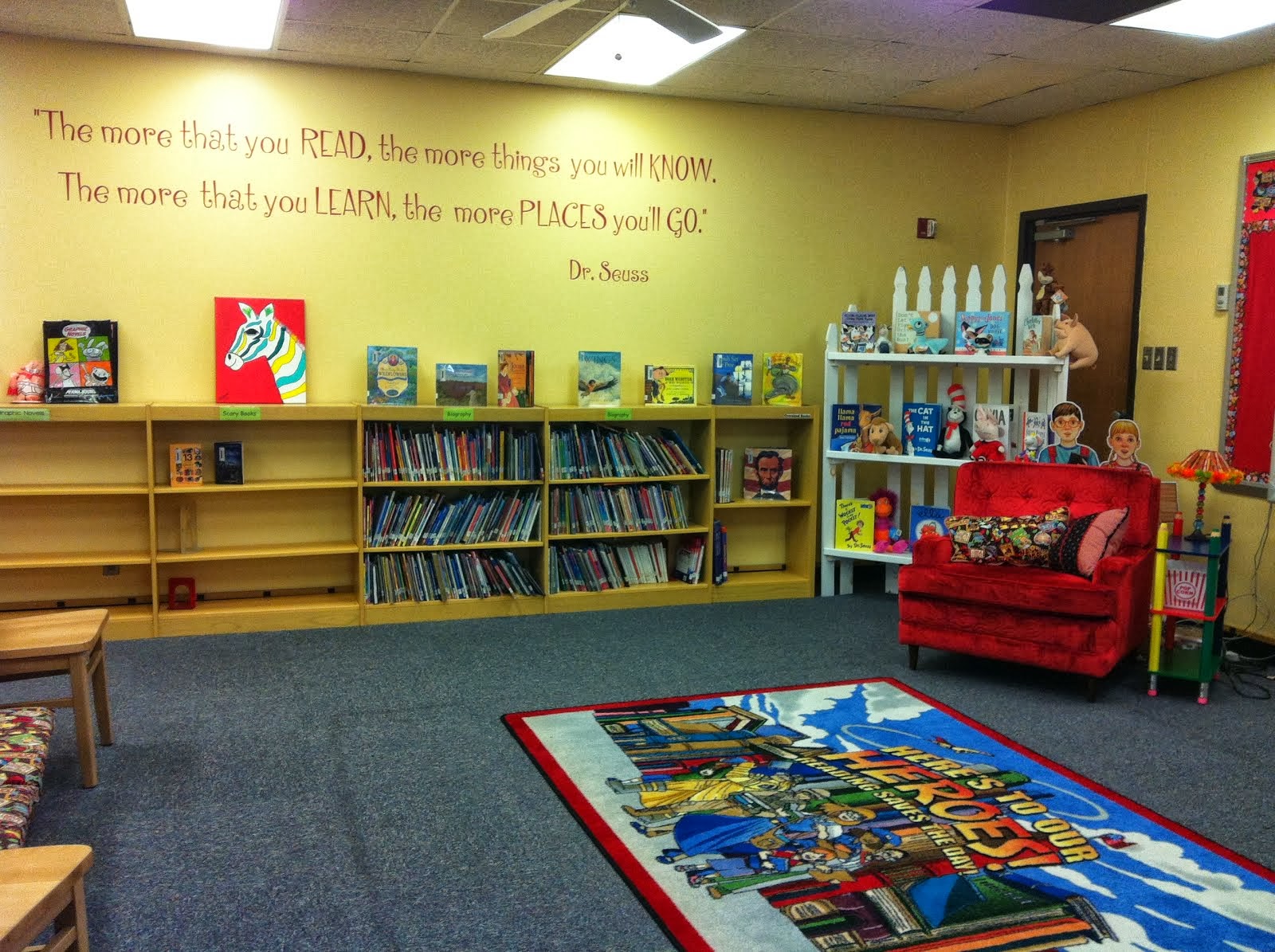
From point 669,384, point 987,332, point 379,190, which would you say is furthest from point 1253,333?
point 379,190

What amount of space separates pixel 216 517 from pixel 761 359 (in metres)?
3.06

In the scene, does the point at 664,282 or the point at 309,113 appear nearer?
the point at 309,113

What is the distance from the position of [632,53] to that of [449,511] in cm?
238

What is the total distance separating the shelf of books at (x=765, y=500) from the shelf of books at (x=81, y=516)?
9.53 feet

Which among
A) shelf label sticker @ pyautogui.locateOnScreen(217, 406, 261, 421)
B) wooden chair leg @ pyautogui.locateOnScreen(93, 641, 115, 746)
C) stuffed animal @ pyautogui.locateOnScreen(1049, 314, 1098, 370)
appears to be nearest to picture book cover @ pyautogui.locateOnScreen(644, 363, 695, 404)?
stuffed animal @ pyautogui.locateOnScreen(1049, 314, 1098, 370)

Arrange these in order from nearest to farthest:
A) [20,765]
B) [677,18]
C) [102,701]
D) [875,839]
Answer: [20,765] < [875,839] < [102,701] < [677,18]

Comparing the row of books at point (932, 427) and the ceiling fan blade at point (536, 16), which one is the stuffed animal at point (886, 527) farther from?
the ceiling fan blade at point (536, 16)

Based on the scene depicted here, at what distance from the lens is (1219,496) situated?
532cm

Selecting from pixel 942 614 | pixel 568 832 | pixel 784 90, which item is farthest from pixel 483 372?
pixel 568 832

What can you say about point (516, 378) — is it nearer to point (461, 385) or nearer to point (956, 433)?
point (461, 385)

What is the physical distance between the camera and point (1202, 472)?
4559 mm

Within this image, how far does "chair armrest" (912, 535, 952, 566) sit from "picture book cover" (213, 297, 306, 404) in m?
3.01

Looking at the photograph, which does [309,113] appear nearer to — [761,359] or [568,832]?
[761,359]

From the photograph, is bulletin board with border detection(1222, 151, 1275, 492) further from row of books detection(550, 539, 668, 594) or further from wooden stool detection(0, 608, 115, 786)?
wooden stool detection(0, 608, 115, 786)
